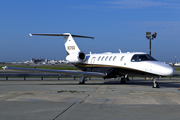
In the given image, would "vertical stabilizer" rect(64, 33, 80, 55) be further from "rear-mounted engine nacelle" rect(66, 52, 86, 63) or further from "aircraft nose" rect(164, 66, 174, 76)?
"aircraft nose" rect(164, 66, 174, 76)

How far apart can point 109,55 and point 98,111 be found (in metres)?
14.8

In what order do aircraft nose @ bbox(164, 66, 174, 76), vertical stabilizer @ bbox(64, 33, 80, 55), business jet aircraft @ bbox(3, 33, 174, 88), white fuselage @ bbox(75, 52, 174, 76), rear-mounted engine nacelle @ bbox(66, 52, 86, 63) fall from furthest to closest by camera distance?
vertical stabilizer @ bbox(64, 33, 80, 55), rear-mounted engine nacelle @ bbox(66, 52, 86, 63), business jet aircraft @ bbox(3, 33, 174, 88), white fuselage @ bbox(75, 52, 174, 76), aircraft nose @ bbox(164, 66, 174, 76)

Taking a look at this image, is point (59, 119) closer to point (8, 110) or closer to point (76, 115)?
point (76, 115)

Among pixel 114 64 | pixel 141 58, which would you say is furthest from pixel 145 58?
pixel 114 64

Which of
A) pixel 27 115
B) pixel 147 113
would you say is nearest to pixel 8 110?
pixel 27 115

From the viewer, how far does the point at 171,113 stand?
8305 millimetres

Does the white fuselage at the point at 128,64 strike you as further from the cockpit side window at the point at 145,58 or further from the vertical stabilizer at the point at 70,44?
the vertical stabilizer at the point at 70,44

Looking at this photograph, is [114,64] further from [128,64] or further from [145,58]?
[145,58]

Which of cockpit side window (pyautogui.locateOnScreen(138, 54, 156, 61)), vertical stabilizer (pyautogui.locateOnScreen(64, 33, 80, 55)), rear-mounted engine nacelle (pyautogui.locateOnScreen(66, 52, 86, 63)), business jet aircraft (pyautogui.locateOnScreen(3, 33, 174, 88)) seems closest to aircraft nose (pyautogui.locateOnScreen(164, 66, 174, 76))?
business jet aircraft (pyautogui.locateOnScreen(3, 33, 174, 88))

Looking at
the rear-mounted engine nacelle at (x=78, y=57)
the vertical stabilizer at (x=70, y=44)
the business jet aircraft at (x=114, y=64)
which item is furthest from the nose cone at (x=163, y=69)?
the vertical stabilizer at (x=70, y=44)

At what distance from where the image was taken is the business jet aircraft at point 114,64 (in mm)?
18703

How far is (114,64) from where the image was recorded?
2189cm

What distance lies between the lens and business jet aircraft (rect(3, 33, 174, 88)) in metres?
18.7

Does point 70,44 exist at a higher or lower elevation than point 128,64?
higher
